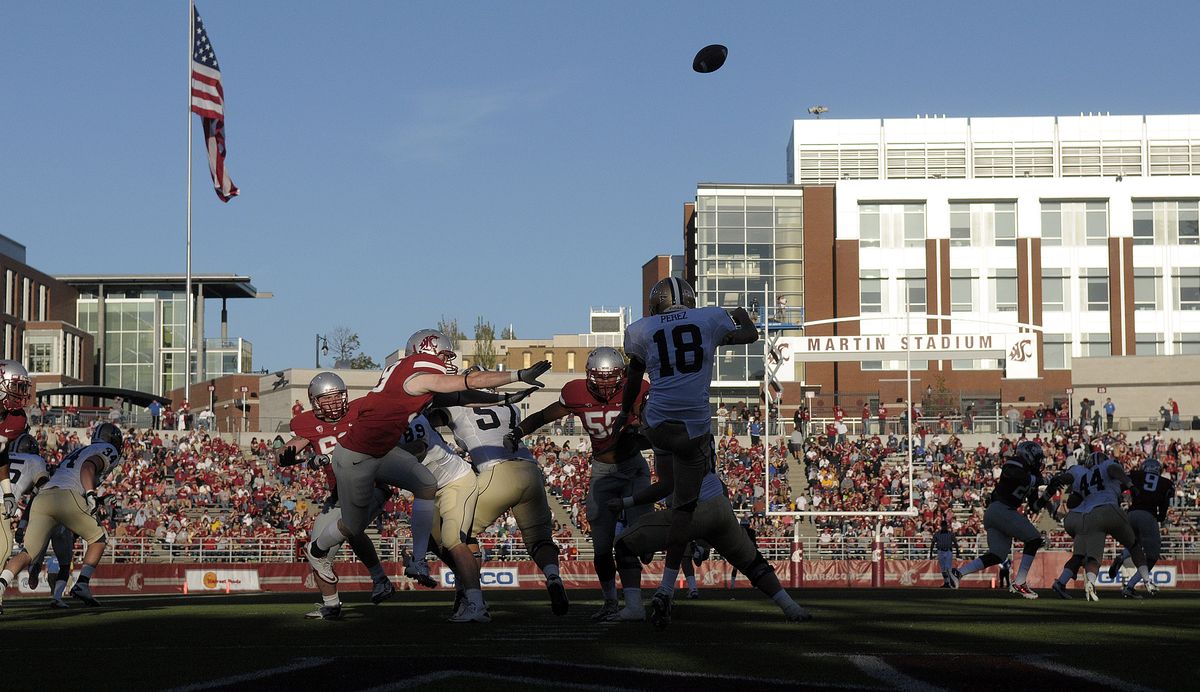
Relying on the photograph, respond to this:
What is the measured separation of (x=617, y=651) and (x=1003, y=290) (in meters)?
68.3

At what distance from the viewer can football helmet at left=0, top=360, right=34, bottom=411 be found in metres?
12.9

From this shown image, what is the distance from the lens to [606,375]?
1286 centimetres

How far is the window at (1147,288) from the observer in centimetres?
7319

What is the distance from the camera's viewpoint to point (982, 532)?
3434 centimetres

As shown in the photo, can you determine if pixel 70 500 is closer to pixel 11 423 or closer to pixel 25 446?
pixel 25 446

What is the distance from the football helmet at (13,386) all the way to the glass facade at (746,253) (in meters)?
59.7

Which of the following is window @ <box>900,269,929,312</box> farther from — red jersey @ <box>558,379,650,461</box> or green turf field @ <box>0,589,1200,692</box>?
red jersey @ <box>558,379,650,461</box>

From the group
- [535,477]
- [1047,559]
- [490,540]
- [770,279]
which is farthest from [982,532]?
[770,279]

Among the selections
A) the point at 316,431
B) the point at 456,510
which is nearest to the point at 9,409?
the point at 316,431

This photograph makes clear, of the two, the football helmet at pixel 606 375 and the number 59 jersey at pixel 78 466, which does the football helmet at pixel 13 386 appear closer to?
the number 59 jersey at pixel 78 466

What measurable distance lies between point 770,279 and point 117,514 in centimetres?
4431

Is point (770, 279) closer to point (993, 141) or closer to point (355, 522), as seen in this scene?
point (993, 141)

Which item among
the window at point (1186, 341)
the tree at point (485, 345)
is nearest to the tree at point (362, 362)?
the tree at point (485, 345)

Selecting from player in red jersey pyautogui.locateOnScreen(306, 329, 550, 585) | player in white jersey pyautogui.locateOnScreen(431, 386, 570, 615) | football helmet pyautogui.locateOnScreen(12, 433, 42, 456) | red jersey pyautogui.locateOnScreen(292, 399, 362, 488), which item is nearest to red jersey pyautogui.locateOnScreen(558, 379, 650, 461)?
player in white jersey pyautogui.locateOnScreen(431, 386, 570, 615)
